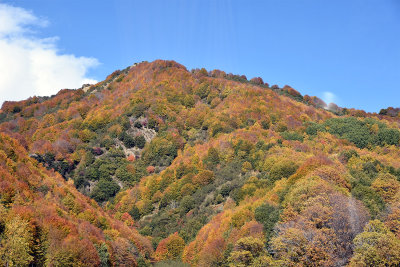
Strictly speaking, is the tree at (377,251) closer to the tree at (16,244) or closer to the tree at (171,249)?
the tree at (16,244)

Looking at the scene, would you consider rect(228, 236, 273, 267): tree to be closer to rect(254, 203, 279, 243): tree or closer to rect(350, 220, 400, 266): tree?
rect(254, 203, 279, 243): tree

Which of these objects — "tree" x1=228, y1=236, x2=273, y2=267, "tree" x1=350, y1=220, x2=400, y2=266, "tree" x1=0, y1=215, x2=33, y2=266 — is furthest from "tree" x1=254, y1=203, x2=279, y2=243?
"tree" x1=0, y1=215, x2=33, y2=266

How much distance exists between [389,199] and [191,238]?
3228 centimetres

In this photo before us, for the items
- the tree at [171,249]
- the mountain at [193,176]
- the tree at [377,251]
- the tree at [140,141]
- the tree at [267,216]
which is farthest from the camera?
the tree at [140,141]

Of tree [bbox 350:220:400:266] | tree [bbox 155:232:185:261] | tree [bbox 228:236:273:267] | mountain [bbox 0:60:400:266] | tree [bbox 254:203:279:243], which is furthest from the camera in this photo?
tree [bbox 155:232:185:261]

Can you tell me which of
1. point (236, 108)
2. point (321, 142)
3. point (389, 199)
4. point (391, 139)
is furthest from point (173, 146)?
point (389, 199)

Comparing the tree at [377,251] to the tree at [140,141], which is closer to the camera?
the tree at [377,251]

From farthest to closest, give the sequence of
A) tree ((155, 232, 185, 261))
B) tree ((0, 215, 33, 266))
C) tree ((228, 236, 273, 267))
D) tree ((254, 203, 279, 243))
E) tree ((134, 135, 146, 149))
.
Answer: tree ((134, 135, 146, 149))
tree ((155, 232, 185, 261))
tree ((254, 203, 279, 243))
tree ((228, 236, 273, 267))
tree ((0, 215, 33, 266))

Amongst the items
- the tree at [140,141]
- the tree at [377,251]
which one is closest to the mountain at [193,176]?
the tree at [377,251]

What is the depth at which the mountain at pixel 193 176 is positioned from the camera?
45.2m

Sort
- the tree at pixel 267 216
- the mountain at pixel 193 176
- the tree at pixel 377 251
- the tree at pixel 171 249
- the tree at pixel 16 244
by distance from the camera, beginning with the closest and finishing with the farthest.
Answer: the tree at pixel 377 251
the tree at pixel 16 244
the mountain at pixel 193 176
the tree at pixel 267 216
the tree at pixel 171 249

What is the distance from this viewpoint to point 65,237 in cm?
4778

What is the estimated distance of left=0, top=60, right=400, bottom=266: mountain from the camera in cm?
→ 4519

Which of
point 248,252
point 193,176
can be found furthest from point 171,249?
point 248,252
